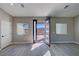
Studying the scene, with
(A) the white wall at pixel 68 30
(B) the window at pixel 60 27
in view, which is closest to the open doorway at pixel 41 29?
(A) the white wall at pixel 68 30

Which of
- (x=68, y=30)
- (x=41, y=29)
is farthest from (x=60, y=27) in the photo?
(x=41, y=29)

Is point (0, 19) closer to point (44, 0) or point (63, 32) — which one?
point (44, 0)

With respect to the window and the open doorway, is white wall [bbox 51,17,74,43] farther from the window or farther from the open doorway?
the open doorway

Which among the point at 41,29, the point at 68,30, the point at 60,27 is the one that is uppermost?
the point at 60,27

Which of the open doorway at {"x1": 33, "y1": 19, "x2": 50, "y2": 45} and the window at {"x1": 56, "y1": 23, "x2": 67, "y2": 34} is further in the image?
the window at {"x1": 56, "y1": 23, "x2": 67, "y2": 34}

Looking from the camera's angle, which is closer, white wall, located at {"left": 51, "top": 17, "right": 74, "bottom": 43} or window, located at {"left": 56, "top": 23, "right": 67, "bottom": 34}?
white wall, located at {"left": 51, "top": 17, "right": 74, "bottom": 43}

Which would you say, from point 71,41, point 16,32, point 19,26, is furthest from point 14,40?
point 71,41

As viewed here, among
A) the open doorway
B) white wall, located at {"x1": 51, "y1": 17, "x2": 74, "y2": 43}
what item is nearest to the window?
white wall, located at {"x1": 51, "y1": 17, "x2": 74, "y2": 43}

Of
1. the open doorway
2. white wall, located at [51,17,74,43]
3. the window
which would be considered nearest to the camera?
the open doorway

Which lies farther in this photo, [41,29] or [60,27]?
[41,29]

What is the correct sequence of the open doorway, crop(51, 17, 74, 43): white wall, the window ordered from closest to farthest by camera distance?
the open doorway < crop(51, 17, 74, 43): white wall < the window

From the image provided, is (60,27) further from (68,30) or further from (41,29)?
(41,29)

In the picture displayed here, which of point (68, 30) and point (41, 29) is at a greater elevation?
point (41, 29)

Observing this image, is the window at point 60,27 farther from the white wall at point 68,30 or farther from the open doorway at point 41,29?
the open doorway at point 41,29
